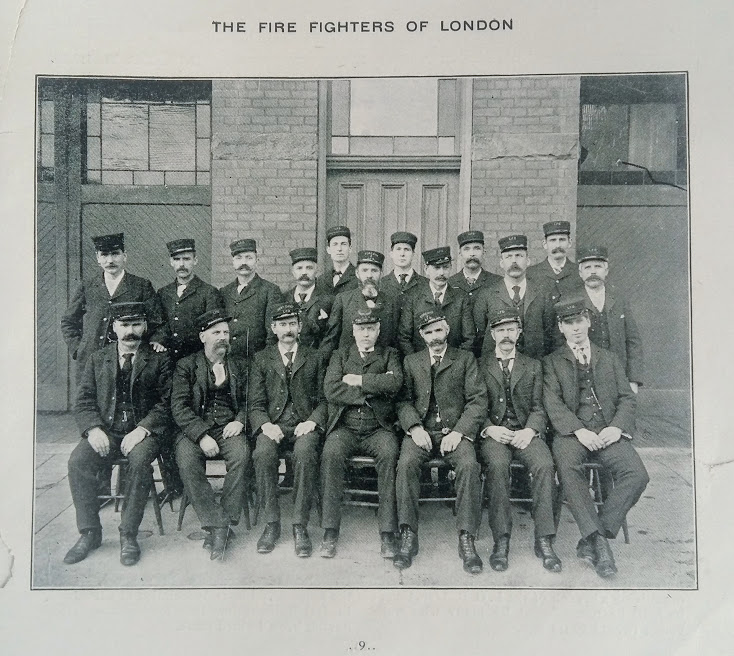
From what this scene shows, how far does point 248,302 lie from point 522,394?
1.47 m

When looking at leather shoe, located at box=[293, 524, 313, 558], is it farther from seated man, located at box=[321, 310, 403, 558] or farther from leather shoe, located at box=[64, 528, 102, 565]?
leather shoe, located at box=[64, 528, 102, 565]

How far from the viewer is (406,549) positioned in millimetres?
2707

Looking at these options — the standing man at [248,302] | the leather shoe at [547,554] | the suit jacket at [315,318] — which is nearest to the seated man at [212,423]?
the standing man at [248,302]

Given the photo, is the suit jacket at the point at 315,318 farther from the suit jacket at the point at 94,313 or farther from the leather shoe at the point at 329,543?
the leather shoe at the point at 329,543

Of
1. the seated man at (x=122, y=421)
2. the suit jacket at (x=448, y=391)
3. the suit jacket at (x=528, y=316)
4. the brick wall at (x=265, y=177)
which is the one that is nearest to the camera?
the seated man at (x=122, y=421)

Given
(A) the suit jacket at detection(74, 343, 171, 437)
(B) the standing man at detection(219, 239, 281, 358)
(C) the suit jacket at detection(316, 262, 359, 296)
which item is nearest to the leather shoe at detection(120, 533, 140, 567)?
(A) the suit jacket at detection(74, 343, 171, 437)

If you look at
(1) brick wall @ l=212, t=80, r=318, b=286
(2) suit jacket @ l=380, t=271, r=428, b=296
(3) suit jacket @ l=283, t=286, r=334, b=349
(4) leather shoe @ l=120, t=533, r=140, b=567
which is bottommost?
(4) leather shoe @ l=120, t=533, r=140, b=567

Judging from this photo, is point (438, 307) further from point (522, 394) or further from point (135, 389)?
point (135, 389)

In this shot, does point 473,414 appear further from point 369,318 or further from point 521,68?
point 521,68

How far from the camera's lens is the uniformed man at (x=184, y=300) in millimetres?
3061

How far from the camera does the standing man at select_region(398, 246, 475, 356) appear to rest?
3.04m

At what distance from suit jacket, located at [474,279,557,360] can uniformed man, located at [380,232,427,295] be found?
345 millimetres

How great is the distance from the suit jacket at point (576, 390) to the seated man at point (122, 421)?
1.86 m
